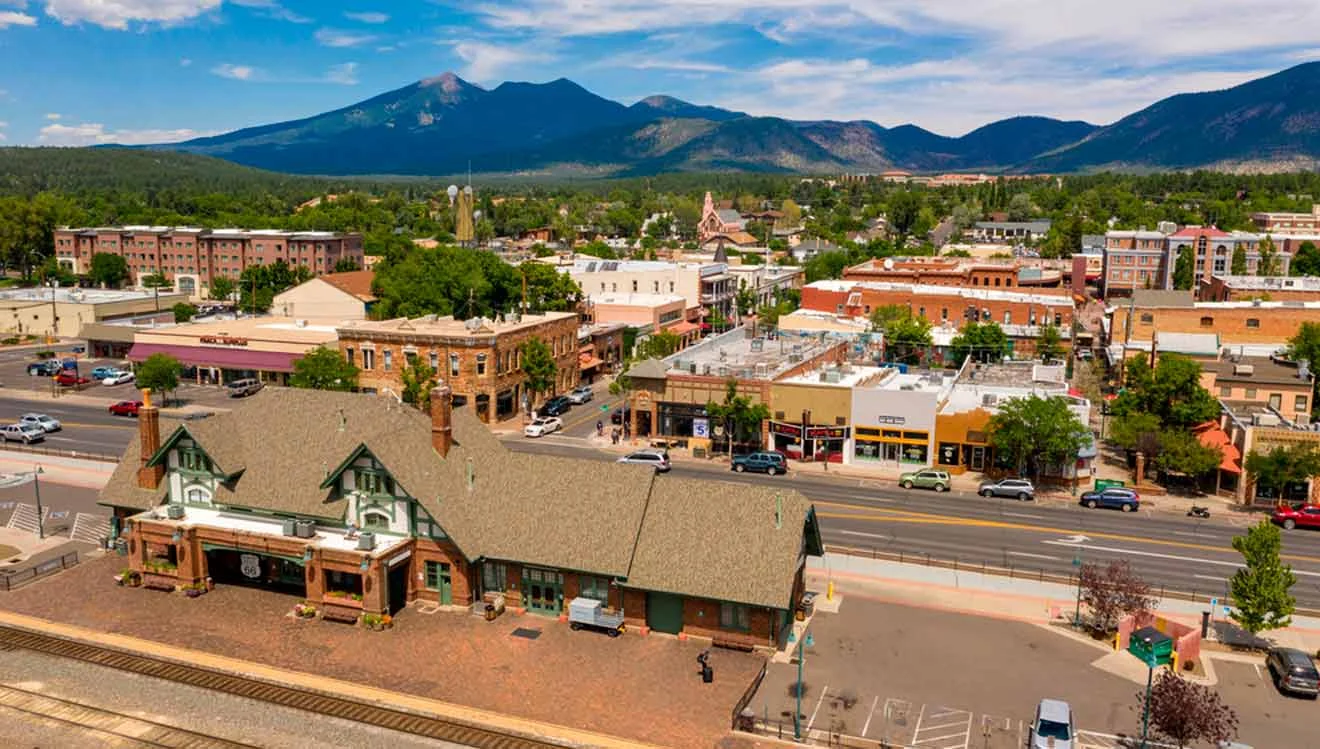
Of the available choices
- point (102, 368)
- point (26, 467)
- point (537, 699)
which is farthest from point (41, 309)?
point (537, 699)

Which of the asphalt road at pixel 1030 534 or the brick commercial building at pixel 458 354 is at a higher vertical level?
the brick commercial building at pixel 458 354

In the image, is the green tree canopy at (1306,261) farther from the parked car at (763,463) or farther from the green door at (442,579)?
Answer: the green door at (442,579)

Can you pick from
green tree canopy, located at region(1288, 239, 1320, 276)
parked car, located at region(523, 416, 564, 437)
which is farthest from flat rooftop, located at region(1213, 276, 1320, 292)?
parked car, located at region(523, 416, 564, 437)

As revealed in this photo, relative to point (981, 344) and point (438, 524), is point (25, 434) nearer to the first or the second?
point (438, 524)

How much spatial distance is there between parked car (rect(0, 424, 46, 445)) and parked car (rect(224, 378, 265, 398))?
758 inches

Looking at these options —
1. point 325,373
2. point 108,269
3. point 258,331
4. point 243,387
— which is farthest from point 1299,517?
point 108,269

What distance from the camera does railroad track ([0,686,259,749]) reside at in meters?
35.7

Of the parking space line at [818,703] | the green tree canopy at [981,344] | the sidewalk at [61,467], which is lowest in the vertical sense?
the parking space line at [818,703]

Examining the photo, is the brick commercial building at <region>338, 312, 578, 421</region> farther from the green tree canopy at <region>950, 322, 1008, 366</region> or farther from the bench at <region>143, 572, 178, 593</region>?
the green tree canopy at <region>950, 322, 1008, 366</region>

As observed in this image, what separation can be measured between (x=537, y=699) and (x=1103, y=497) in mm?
42707

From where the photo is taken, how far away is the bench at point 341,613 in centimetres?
4466

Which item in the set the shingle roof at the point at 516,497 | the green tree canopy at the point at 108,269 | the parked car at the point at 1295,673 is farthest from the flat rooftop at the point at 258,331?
the parked car at the point at 1295,673

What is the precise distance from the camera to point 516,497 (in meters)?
47.3

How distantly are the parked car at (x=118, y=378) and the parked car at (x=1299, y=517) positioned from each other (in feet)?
333
